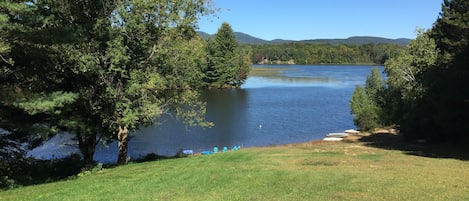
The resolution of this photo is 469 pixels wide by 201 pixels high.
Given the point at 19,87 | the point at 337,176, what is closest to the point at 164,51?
the point at 19,87

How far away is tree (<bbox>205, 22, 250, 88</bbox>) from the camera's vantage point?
9520 cm

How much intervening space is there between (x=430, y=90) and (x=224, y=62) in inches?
2876

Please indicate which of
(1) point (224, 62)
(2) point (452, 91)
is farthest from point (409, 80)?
(1) point (224, 62)

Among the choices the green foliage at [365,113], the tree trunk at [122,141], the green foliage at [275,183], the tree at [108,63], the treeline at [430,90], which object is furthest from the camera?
the green foliage at [365,113]

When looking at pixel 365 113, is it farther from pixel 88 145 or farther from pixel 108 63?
pixel 108 63

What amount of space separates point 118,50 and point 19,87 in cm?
391

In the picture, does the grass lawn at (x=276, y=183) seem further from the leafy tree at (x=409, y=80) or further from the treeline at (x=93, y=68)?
the leafy tree at (x=409, y=80)

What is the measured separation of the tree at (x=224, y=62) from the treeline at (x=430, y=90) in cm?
4883

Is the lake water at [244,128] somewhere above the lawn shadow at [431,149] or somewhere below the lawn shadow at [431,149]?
below

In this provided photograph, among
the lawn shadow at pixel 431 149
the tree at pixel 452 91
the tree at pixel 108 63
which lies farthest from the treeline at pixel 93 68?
the tree at pixel 452 91

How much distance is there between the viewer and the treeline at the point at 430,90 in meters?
22.6

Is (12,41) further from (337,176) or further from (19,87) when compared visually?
(337,176)

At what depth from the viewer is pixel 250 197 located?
9789mm

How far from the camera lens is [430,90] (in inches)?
1022
